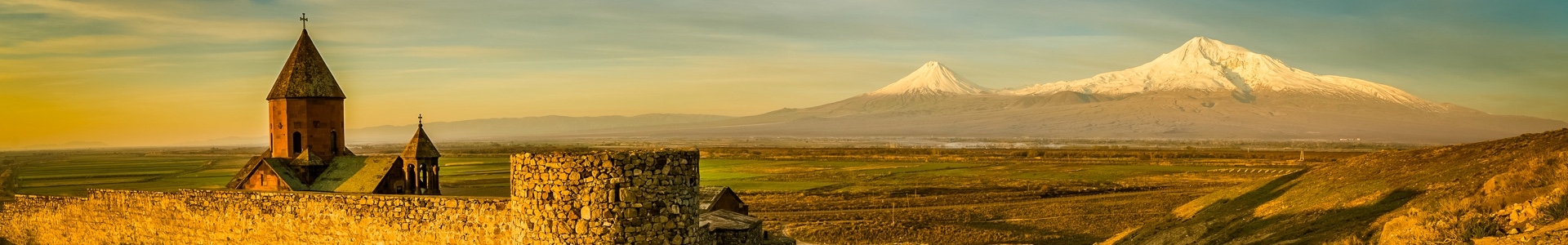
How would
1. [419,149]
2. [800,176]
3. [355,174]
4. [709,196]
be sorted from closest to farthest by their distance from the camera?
[709,196] → [355,174] → [419,149] → [800,176]

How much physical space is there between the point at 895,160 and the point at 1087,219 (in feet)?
198

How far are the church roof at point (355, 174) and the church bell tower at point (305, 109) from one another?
1.44 ft

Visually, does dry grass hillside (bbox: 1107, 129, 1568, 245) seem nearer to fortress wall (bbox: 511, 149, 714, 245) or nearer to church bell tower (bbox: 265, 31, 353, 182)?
fortress wall (bbox: 511, 149, 714, 245)

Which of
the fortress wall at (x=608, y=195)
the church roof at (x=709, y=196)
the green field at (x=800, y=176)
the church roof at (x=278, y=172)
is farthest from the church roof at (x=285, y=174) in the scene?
the green field at (x=800, y=176)

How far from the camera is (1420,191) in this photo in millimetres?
15914

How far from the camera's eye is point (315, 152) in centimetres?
2877

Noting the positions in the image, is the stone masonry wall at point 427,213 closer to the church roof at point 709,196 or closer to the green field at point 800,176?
the church roof at point 709,196

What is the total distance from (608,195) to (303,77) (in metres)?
21.7

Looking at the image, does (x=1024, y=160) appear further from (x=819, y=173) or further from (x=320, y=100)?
(x=320, y=100)

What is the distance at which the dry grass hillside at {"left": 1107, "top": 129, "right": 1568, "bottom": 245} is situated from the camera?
9430 millimetres

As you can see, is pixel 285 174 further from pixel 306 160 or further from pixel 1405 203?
pixel 1405 203

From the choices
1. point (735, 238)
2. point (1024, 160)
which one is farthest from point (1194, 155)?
point (735, 238)

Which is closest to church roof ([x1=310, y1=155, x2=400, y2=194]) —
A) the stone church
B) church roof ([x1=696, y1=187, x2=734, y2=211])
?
the stone church

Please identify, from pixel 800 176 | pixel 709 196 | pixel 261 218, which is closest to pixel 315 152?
pixel 709 196
